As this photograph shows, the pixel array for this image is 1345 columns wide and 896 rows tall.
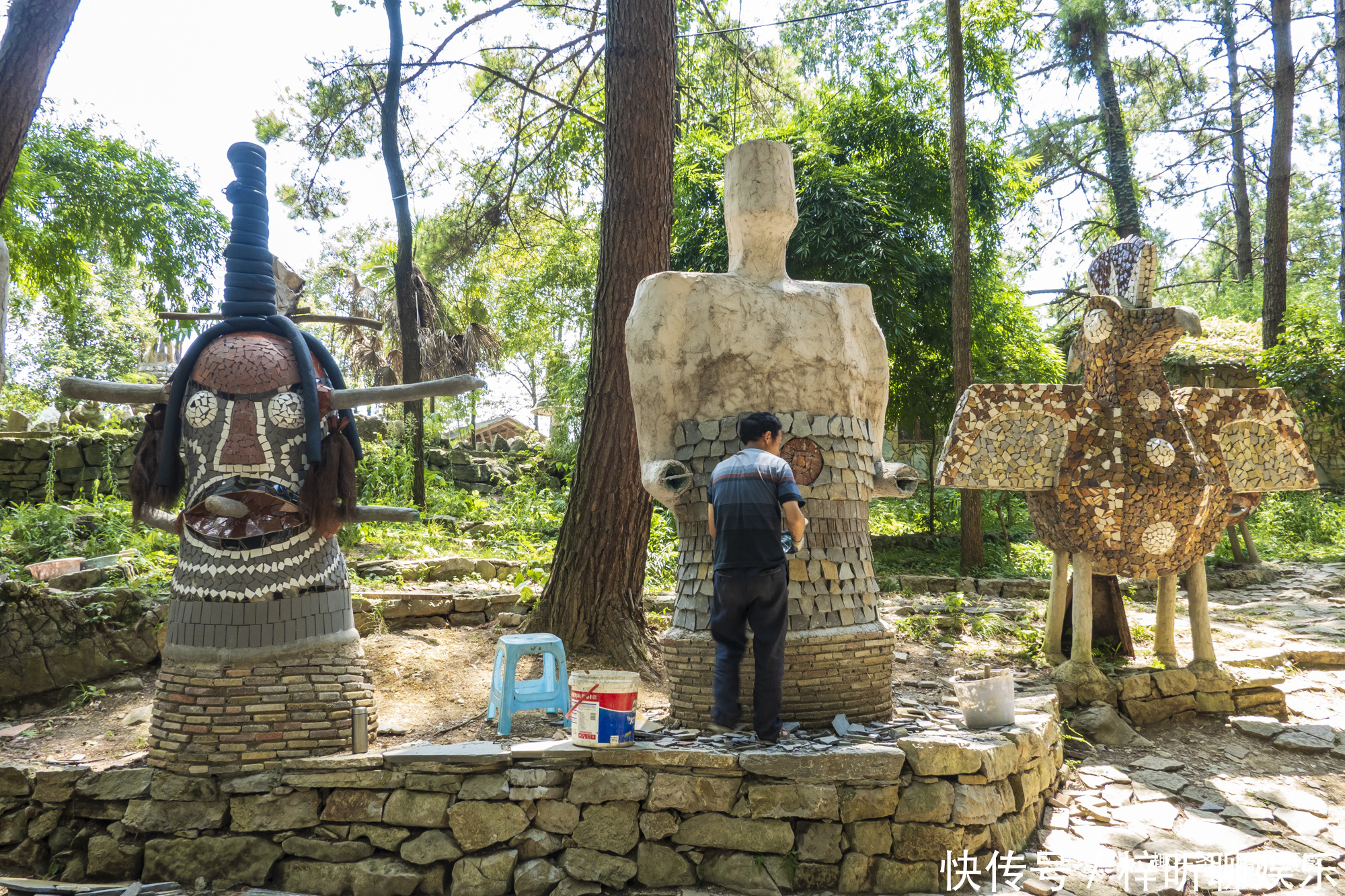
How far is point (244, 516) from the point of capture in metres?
3.62

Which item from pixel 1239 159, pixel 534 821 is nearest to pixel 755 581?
pixel 534 821

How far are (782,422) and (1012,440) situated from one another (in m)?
1.81

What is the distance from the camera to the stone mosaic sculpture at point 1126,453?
4.87 metres

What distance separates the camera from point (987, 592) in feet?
29.0

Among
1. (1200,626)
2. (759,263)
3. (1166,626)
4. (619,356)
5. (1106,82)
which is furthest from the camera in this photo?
(1106,82)

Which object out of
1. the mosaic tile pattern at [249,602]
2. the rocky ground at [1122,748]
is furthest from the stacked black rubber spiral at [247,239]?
the rocky ground at [1122,748]

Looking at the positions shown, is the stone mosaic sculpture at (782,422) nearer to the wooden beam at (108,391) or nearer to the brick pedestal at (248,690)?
the brick pedestal at (248,690)

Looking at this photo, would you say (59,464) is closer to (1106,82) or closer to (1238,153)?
(1106,82)

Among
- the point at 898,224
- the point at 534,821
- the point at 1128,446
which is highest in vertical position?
the point at 898,224

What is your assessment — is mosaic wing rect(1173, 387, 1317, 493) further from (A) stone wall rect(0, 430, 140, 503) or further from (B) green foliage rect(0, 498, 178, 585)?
(A) stone wall rect(0, 430, 140, 503)

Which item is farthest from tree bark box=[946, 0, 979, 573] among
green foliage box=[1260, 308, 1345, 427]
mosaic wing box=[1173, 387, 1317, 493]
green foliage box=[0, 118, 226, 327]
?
green foliage box=[0, 118, 226, 327]

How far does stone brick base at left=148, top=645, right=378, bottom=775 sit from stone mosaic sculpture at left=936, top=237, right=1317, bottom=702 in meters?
3.43

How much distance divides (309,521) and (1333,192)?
2478 centimetres

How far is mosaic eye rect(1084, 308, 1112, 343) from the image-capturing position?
498cm
